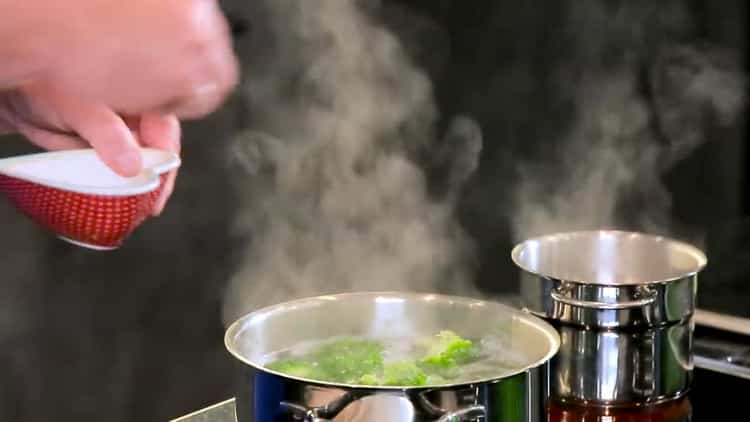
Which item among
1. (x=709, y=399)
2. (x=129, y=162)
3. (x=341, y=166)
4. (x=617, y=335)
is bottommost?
(x=709, y=399)

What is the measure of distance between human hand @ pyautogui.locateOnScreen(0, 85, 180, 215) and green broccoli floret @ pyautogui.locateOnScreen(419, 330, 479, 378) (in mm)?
286

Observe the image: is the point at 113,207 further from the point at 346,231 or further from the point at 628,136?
the point at 628,136

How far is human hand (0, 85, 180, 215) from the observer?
1.92ft

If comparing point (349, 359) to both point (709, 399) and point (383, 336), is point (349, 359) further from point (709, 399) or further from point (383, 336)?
point (709, 399)

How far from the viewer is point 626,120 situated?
54.9 inches

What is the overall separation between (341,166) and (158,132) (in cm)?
49

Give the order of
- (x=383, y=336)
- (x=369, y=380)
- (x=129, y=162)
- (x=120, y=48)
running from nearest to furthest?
(x=120, y=48) < (x=129, y=162) < (x=369, y=380) < (x=383, y=336)

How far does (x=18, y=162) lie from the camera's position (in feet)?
1.99

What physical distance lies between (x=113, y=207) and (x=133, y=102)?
0.42 ft

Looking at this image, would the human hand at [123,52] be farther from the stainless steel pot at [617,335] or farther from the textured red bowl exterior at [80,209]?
the stainless steel pot at [617,335]

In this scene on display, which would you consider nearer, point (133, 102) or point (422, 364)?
point (133, 102)

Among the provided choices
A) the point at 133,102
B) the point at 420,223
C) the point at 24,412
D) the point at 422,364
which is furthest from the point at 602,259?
the point at 133,102

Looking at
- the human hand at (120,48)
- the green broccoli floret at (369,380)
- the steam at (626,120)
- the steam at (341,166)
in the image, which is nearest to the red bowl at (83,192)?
the human hand at (120,48)

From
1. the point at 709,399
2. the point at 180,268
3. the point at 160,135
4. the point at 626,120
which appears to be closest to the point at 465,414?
the point at 160,135
